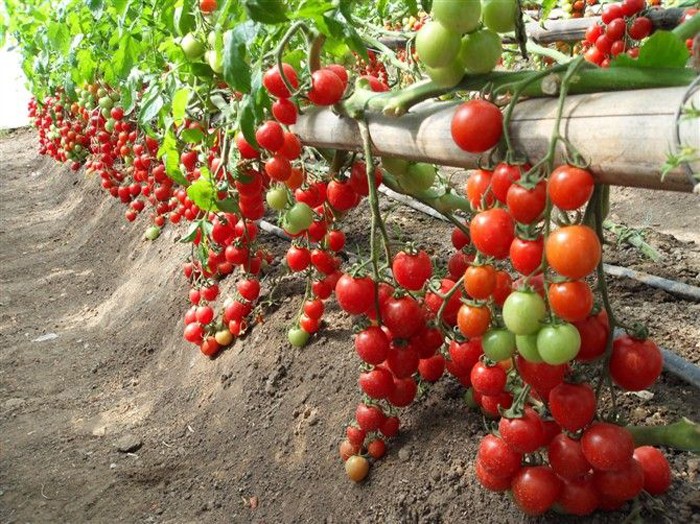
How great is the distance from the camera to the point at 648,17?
2.55 metres

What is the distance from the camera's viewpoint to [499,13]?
3.25 ft

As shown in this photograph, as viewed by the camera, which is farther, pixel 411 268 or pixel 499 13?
pixel 411 268

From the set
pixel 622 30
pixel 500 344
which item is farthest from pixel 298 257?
pixel 622 30

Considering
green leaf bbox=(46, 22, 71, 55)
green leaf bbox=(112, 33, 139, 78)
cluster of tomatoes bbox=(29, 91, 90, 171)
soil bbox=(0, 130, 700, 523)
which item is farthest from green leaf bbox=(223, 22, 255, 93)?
cluster of tomatoes bbox=(29, 91, 90, 171)

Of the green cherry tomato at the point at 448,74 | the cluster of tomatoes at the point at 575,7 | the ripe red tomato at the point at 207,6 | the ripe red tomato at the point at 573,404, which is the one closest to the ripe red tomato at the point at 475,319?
the ripe red tomato at the point at 573,404

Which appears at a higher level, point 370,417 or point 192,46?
point 192,46

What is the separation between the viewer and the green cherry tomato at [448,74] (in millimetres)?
1062

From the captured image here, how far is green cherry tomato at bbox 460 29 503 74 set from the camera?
1.02 m

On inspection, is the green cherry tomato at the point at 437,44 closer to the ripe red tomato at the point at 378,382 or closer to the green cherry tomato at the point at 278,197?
the ripe red tomato at the point at 378,382

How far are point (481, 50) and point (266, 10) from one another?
1.47 ft

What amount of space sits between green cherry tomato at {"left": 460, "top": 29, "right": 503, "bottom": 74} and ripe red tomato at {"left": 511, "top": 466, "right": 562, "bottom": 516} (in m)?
0.74

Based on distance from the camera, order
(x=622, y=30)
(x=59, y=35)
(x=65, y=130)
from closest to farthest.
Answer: (x=622, y=30) < (x=59, y=35) < (x=65, y=130)

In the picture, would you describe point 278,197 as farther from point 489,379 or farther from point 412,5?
point 489,379

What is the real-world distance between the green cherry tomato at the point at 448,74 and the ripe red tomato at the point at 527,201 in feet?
0.85
